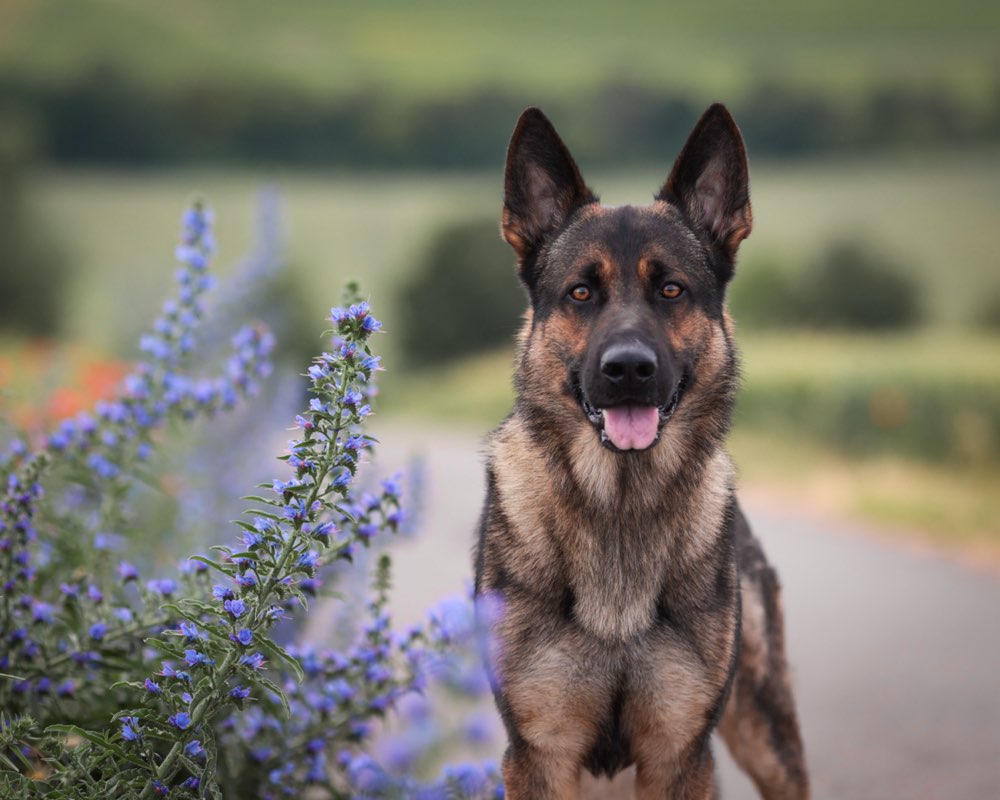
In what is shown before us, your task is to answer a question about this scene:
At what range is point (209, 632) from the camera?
292cm

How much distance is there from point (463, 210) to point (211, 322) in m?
13.0

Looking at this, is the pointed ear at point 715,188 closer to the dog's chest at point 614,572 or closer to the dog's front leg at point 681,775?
the dog's chest at point 614,572

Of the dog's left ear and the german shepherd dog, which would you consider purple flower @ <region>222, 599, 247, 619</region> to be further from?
the dog's left ear

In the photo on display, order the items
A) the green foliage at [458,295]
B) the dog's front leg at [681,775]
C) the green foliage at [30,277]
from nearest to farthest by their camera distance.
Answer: the dog's front leg at [681,775], the green foliage at [30,277], the green foliage at [458,295]

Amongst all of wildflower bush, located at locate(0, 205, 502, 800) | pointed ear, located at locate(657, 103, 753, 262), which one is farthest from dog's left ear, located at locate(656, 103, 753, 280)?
wildflower bush, located at locate(0, 205, 502, 800)

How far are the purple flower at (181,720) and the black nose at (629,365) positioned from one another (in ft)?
5.04

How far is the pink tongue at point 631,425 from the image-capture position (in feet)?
11.8

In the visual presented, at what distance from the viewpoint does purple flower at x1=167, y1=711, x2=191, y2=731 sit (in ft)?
9.67

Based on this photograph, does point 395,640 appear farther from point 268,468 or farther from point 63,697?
point 268,468

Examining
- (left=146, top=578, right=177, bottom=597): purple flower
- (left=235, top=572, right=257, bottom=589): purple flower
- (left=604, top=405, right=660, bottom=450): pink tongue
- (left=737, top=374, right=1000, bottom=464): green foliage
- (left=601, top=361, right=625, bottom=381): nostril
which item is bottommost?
(left=737, top=374, right=1000, bottom=464): green foliage

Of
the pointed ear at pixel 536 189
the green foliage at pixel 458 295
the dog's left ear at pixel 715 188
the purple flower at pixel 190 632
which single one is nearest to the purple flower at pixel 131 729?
the purple flower at pixel 190 632

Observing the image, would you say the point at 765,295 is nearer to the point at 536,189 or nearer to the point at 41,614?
the point at 536,189

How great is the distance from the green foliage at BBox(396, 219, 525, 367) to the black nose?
15460 millimetres

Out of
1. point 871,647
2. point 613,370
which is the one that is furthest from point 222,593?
point 871,647
